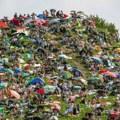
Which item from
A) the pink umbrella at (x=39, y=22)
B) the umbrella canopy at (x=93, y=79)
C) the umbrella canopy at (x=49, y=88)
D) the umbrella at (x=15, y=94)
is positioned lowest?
the umbrella at (x=15, y=94)

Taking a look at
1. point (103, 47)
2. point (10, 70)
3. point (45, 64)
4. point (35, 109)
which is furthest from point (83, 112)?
point (103, 47)

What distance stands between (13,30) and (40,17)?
20.6 feet

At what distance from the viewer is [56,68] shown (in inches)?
2159

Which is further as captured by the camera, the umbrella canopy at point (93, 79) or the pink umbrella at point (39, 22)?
the pink umbrella at point (39, 22)

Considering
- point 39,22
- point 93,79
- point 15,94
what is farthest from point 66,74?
point 39,22

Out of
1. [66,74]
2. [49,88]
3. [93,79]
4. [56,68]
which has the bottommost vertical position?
[49,88]

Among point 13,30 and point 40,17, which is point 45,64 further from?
point 40,17

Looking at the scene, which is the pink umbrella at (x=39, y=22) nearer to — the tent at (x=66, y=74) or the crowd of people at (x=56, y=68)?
the crowd of people at (x=56, y=68)

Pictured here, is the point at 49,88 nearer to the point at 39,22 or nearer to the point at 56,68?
the point at 56,68

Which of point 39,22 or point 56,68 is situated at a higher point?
point 39,22

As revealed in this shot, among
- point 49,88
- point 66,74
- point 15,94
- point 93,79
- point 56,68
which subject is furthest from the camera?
point 56,68

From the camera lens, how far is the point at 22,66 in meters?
54.8

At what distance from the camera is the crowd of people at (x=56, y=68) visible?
42.7 m

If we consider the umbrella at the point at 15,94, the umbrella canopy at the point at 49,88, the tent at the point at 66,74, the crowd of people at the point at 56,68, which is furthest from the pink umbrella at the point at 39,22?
the umbrella at the point at 15,94
